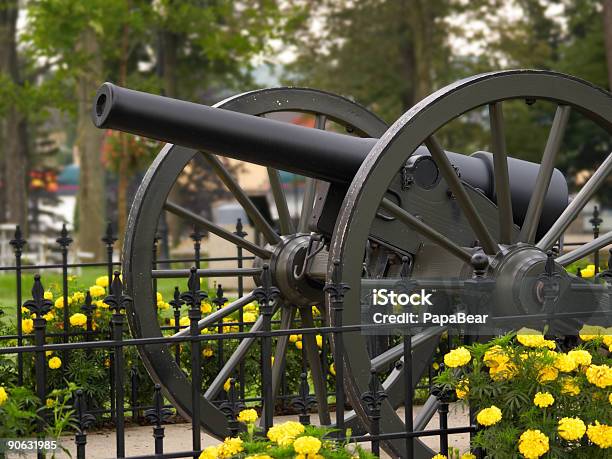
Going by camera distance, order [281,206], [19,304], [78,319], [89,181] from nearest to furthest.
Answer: [281,206] < [19,304] < [78,319] < [89,181]

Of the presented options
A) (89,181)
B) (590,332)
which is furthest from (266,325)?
(89,181)

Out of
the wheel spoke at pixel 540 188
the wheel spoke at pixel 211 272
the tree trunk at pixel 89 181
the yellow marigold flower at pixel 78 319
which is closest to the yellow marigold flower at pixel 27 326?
the yellow marigold flower at pixel 78 319

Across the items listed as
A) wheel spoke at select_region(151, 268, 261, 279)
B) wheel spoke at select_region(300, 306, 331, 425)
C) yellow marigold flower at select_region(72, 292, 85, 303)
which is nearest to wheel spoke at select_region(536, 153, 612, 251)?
wheel spoke at select_region(300, 306, 331, 425)

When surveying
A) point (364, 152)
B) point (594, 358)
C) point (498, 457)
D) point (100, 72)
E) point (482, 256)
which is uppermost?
point (100, 72)

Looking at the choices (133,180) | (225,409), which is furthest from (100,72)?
(225,409)

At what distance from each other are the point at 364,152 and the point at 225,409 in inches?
56.5

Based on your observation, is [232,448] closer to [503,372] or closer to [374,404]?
[374,404]

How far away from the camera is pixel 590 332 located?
206 inches

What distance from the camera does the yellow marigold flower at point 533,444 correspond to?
13.9ft

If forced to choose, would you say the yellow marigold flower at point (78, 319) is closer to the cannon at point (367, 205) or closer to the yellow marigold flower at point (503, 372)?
the cannon at point (367, 205)

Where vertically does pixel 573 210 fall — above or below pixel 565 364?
above

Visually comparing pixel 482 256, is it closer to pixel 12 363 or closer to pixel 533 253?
pixel 533 253

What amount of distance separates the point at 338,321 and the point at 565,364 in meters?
0.93

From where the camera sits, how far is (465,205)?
Result: 5.15 metres
